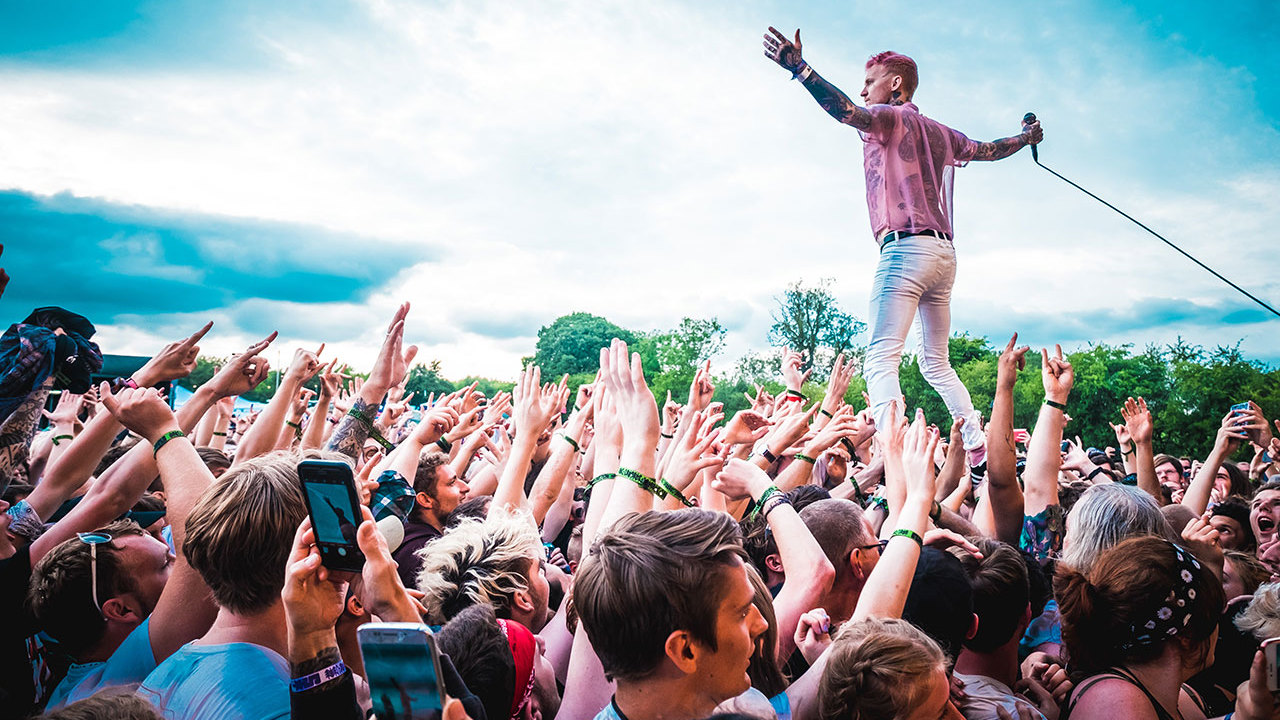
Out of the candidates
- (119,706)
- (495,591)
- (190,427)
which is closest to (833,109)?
(495,591)

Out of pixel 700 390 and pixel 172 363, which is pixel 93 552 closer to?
pixel 172 363

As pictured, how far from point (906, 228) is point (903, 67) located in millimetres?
1456

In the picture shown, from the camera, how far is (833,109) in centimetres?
→ 521

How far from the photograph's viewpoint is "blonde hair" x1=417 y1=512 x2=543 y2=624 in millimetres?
2727

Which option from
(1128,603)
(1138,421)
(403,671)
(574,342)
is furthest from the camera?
(574,342)

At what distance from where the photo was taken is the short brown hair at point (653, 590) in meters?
1.75

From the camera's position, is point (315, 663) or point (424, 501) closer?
point (315, 663)

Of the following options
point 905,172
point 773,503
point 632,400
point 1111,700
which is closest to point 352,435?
point 632,400

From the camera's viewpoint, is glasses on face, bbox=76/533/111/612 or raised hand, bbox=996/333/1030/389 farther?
raised hand, bbox=996/333/1030/389

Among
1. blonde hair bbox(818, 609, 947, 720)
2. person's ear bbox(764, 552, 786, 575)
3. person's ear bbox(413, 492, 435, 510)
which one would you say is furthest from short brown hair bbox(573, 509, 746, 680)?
person's ear bbox(413, 492, 435, 510)

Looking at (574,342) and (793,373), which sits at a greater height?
(574,342)

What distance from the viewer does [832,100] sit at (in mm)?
5168

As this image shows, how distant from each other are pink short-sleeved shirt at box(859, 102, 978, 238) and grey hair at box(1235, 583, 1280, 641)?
11.1 feet

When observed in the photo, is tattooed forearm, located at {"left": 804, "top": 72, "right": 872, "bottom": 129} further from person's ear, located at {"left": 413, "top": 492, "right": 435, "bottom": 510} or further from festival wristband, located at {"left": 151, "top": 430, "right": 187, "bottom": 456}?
festival wristband, located at {"left": 151, "top": 430, "right": 187, "bottom": 456}
